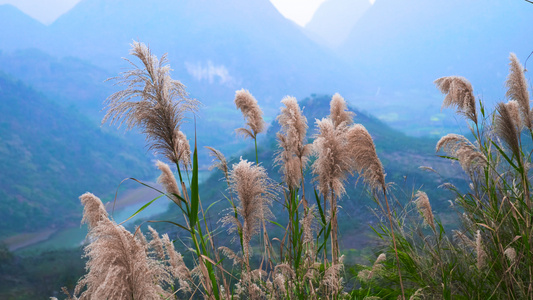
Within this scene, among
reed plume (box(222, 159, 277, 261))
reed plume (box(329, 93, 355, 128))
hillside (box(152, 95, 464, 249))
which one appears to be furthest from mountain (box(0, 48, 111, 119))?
reed plume (box(222, 159, 277, 261))

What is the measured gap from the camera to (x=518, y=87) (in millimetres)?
2416

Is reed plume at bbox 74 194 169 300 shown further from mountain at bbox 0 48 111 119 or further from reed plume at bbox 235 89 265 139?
mountain at bbox 0 48 111 119

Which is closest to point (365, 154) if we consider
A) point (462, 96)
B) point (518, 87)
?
point (462, 96)

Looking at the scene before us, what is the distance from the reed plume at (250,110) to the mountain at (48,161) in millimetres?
6895

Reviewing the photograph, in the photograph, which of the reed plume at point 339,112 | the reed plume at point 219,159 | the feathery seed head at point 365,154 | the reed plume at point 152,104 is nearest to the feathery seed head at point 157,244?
the reed plume at point 219,159

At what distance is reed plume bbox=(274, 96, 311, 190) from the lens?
208cm

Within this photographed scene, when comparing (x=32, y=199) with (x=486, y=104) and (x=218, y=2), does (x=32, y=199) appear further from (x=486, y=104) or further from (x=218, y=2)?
(x=218, y=2)

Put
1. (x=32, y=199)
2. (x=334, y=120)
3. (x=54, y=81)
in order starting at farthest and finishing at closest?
(x=54, y=81) → (x=32, y=199) → (x=334, y=120)

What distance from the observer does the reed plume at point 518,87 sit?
2.38 meters

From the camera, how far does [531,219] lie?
226 cm

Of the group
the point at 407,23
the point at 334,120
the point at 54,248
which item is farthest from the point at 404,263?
the point at 407,23

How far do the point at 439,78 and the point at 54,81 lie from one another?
13600 mm

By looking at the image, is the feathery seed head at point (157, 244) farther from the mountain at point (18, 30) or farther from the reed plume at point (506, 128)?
the mountain at point (18, 30)

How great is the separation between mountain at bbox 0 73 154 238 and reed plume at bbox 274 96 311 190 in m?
7.38
